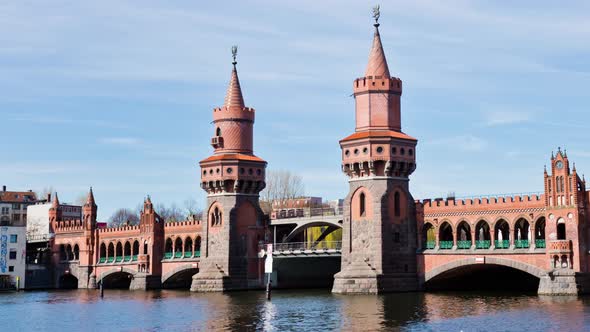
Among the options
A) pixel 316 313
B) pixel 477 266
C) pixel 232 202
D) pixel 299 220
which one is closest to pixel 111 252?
pixel 232 202

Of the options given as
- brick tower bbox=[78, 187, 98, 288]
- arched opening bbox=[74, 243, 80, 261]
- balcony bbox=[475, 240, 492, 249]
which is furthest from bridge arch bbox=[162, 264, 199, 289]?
balcony bbox=[475, 240, 492, 249]

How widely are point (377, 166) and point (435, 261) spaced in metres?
10.4

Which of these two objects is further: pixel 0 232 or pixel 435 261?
pixel 0 232

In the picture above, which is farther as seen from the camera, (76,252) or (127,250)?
(76,252)

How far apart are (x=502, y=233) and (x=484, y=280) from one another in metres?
5.40

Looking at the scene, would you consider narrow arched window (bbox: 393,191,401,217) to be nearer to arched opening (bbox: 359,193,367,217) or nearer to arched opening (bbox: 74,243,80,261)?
arched opening (bbox: 359,193,367,217)

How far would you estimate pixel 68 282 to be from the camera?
459 ft

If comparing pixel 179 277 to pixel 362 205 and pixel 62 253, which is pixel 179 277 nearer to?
pixel 62 253

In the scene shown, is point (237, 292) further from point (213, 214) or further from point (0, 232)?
point (0, 232)

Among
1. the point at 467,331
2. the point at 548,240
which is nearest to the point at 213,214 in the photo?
the point at 548,240

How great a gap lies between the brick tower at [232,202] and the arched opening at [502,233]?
26770mm

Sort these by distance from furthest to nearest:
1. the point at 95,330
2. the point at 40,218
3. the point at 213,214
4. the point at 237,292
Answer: the point at 40,218, the point at 213,214, the point at 237,292, the point at 95,330

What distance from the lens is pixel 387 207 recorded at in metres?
83.9

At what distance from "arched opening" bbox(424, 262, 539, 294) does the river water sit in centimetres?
238
